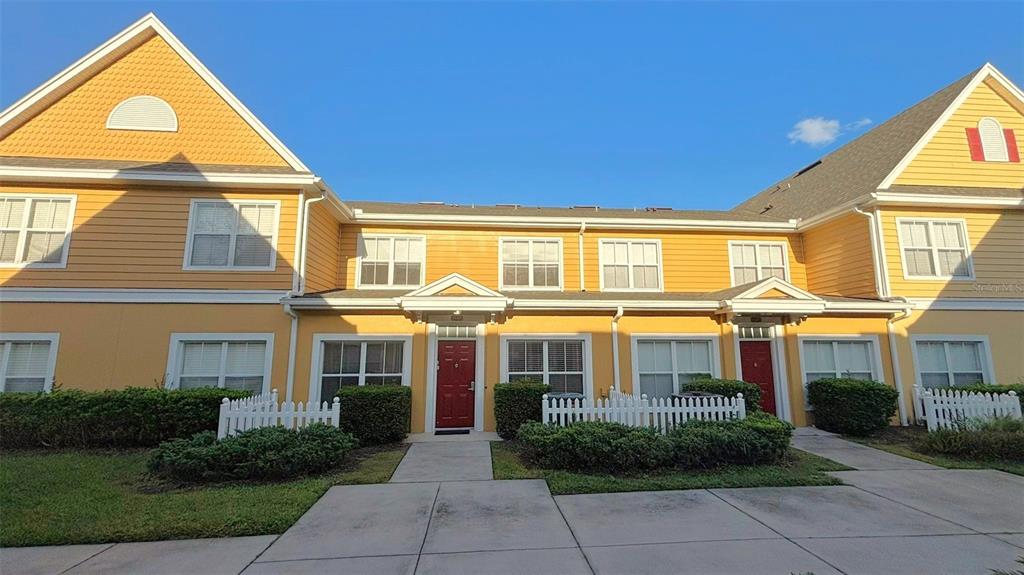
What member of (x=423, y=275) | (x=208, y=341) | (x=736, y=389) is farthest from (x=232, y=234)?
(x=736, y=389)

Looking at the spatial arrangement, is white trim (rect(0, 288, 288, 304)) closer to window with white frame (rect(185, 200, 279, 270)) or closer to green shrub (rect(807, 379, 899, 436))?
window with white frame (rect(185, 200, 279, 270))

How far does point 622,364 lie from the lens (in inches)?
440

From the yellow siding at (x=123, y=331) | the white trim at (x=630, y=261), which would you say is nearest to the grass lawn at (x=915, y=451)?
the white trim at (x=630, y=261)

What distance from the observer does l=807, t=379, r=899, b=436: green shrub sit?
9891 millimetres

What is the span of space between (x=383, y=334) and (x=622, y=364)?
602cm

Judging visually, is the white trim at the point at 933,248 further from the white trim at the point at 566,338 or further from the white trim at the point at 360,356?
the white trim at the point at 360,356

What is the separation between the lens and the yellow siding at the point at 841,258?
12.0 metres

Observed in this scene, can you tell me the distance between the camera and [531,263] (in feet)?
42.6

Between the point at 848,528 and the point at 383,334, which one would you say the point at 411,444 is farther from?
the point at 848,528

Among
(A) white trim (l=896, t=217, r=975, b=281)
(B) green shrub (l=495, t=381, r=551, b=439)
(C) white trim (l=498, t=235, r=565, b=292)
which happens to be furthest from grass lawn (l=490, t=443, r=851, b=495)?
(A) white trim (l=896, t=217, r=975, b=281)

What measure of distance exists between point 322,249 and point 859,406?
44.3 ft

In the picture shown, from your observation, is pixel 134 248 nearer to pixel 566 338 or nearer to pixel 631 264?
pixel 566 338

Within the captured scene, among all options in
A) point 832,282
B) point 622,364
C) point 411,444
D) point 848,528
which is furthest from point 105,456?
point 832,282

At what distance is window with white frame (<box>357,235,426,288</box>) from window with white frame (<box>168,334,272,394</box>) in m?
3.22
